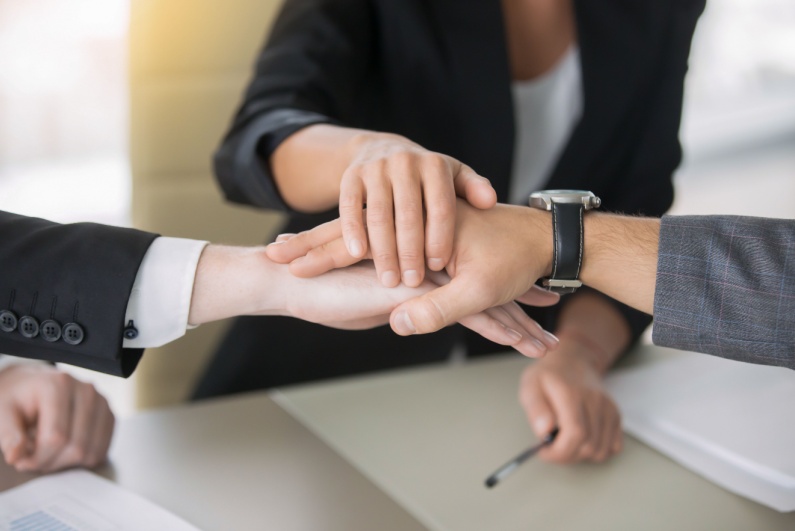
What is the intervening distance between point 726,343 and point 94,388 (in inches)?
23.5

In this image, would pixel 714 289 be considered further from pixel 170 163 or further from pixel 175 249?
pixel 170 163

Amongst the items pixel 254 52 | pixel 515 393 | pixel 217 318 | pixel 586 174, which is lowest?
pixel 515 393

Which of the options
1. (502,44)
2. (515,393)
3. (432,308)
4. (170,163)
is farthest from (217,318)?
(170,163)

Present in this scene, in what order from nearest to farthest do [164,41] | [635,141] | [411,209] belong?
[411,209]
[635,141]
[164,41]

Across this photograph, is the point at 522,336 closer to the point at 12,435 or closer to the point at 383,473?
the point at 383,473

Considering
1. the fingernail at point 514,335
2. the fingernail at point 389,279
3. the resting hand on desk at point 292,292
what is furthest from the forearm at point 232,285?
the fingernail at point 514,335

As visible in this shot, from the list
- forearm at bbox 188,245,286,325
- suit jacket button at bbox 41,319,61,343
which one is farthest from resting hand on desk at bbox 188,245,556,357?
suit jacket button at bbox 41,319,61,343

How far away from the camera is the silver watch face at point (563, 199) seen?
726 mm

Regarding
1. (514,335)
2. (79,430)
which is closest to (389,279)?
(514,335)

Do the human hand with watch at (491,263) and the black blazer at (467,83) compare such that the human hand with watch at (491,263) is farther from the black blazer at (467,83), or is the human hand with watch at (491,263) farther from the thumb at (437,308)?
the black blazer at (467,83)

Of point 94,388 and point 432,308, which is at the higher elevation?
point 432,308

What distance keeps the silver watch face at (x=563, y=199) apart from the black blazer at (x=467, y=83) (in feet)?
0.80

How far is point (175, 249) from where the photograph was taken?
0.71 m

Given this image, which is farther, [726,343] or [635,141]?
[635,141]
